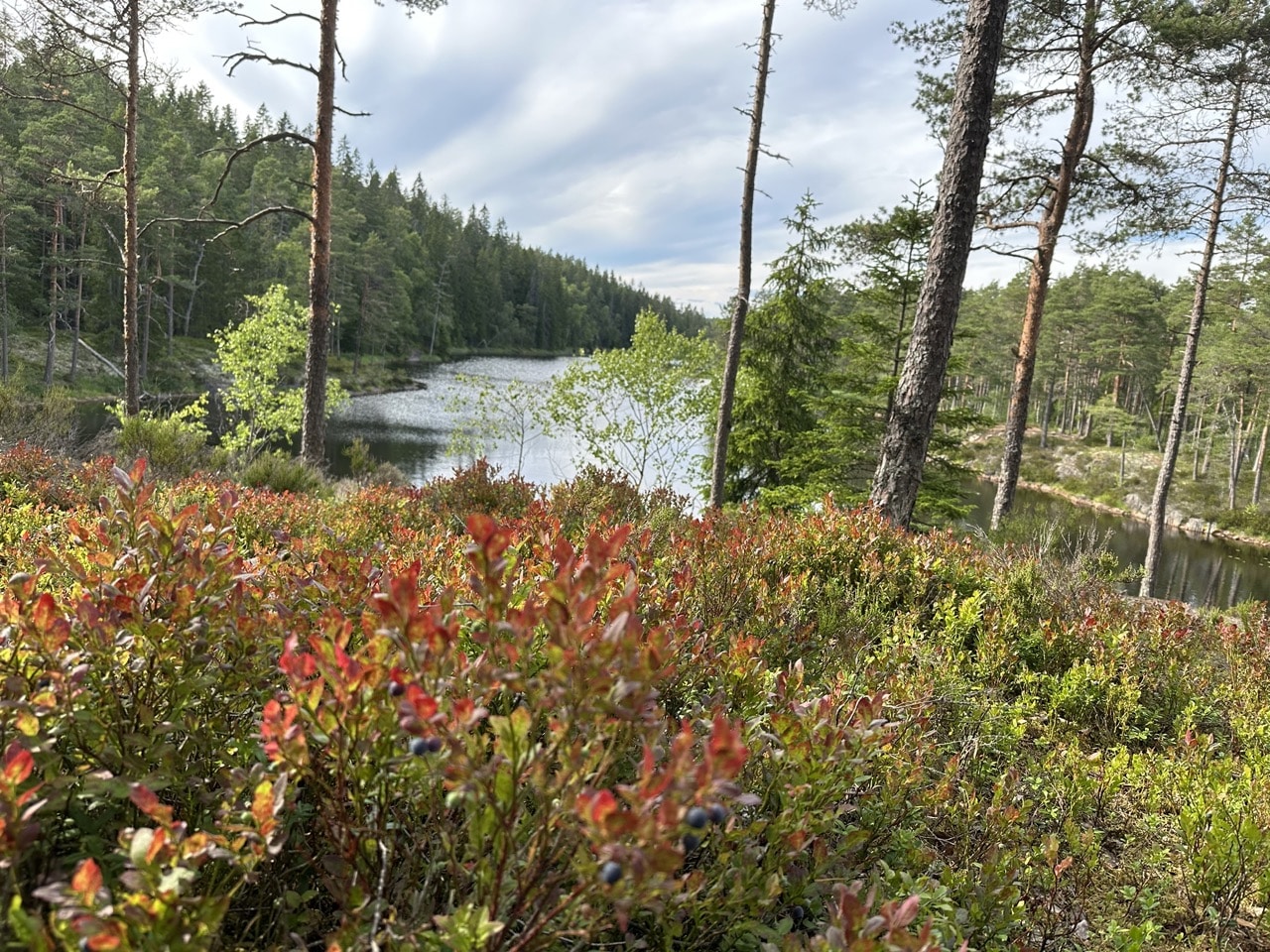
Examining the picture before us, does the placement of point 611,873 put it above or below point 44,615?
below

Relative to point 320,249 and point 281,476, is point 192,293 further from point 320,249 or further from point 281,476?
point 281,476

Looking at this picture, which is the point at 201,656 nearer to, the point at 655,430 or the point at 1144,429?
the point at 655,430

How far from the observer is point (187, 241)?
1383 inches

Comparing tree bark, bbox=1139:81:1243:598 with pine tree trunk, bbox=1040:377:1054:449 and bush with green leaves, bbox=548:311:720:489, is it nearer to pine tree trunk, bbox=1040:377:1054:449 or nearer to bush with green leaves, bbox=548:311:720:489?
bush with green leaves, bbox=548:311:720:489

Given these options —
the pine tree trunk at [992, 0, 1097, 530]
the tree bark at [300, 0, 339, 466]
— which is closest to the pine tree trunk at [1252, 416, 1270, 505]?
the pine tree trunk at [992, 0, 1097, 530]

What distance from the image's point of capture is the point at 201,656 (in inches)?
48.7

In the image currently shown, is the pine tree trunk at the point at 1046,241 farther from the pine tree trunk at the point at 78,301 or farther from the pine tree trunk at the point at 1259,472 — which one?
the pine tree trunk at the point at 78,301

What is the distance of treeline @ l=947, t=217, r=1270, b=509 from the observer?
2727cm

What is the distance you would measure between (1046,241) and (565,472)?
12809mm

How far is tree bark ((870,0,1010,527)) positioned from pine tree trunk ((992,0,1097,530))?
514cm

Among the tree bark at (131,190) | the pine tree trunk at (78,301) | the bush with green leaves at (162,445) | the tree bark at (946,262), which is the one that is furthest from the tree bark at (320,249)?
the pine tree trunk at (78,301)

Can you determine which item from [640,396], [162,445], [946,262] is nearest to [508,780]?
[946,262]

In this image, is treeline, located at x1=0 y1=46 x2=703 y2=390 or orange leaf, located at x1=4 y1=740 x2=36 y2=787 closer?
orange leaf, located at x1=4 y1=740 x2=36 y2=787

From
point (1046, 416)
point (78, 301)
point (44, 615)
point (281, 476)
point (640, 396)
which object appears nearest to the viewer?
point (44, 615)
